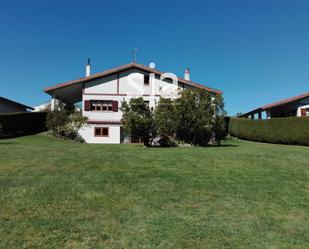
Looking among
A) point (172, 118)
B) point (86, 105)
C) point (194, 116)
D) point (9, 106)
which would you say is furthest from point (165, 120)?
point (9, 106)

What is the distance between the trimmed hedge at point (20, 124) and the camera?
86.9 ft

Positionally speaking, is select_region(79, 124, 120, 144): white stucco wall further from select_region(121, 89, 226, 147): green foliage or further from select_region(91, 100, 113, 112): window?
select_region(121, 89, 226, 147): green foliage

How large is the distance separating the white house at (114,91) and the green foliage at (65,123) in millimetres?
817

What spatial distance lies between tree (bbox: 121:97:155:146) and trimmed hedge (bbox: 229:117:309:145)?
35.9ft

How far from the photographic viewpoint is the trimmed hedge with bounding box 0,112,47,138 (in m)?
26.5

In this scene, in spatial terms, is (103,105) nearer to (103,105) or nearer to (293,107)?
(103,105)

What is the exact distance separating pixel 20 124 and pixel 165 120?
1524 centimetres

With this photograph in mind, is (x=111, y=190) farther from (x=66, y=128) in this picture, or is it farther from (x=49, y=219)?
(x=66, y=128)

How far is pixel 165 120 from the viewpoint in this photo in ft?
67.3

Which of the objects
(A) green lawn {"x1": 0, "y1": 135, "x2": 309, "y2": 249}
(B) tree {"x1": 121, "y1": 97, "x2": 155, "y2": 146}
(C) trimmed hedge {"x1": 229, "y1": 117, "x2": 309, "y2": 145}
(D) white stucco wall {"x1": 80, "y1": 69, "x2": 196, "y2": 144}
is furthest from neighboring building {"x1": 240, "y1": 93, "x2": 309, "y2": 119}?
(A) green lawn {"x1": 0, "y1": 135, "x2": 309, "y2": 249}

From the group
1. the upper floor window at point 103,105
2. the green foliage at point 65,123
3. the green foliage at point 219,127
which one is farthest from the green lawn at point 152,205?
the upper floor window at point 103,105

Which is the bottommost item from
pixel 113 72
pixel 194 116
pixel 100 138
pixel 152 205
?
pixel 152 205

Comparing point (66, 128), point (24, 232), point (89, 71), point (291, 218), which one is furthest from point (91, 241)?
point (89, 71)

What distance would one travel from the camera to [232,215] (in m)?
6.17
